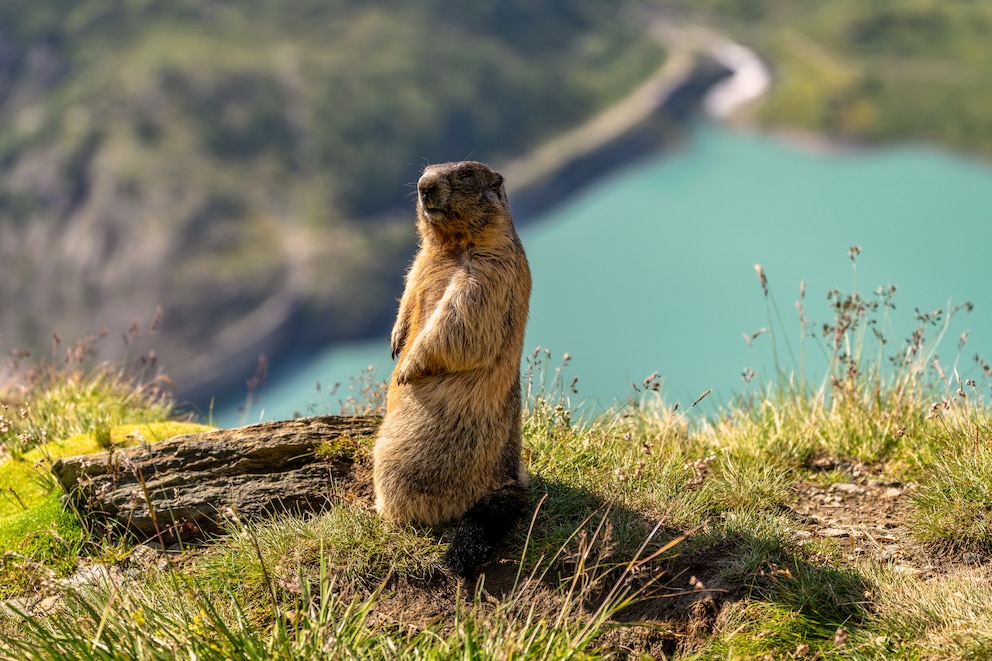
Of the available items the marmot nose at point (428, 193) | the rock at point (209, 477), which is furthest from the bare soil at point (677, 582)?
the marmot nose at point (428, 193)

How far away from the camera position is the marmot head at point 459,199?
197 inches

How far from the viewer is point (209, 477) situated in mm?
5816

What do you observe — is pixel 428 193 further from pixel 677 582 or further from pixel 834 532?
pixel 834 532

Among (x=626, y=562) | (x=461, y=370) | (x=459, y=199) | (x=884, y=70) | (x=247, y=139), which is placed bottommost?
(x=626, y=562)

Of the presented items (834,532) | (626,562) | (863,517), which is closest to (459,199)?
(626,562)

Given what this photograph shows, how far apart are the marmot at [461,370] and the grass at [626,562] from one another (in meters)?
0.25

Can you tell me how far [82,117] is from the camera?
7856cm

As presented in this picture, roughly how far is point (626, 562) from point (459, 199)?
2.26 meters

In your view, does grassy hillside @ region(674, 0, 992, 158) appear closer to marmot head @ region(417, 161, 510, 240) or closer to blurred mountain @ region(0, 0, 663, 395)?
blurred mountain @ region(0, 0, 663, 395)

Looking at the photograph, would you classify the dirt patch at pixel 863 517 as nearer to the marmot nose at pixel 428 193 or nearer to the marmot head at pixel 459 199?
the marmot head at pixel 459 199

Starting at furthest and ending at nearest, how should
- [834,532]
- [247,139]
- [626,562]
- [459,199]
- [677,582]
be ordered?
[247,139], [834,532], [459,199], [677,582], [626,562]

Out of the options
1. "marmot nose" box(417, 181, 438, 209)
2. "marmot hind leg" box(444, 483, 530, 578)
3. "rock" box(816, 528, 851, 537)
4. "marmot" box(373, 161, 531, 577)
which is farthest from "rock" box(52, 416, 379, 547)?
"rock" box(816, 528, 851, 537)

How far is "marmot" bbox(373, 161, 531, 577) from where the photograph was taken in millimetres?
5004

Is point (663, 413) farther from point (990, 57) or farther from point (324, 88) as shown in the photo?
point (324, 88)
